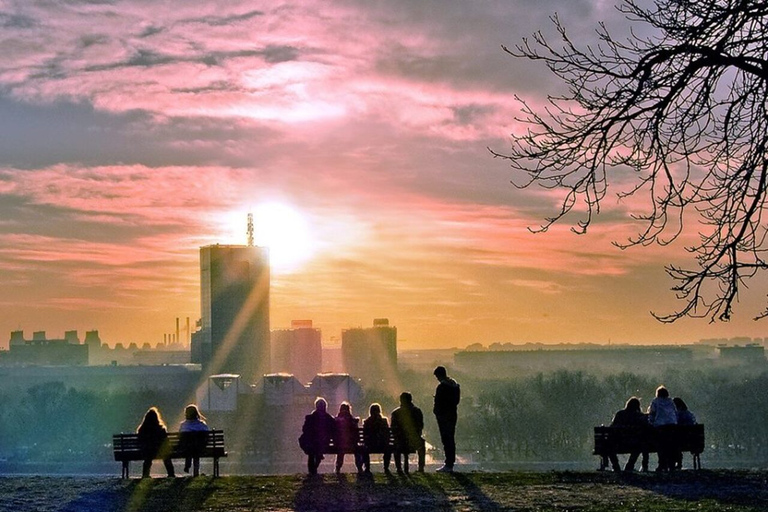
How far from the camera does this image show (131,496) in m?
19.3

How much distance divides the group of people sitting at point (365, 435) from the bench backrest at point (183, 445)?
175 cm

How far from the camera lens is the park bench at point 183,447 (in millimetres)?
23391

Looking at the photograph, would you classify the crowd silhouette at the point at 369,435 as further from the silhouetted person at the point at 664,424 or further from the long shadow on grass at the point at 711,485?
the long shadow on grass at the point at 711,485

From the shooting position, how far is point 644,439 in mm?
23578

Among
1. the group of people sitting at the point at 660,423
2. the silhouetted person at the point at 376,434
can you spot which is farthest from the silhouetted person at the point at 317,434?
the group of people sitting at the point at 660,423

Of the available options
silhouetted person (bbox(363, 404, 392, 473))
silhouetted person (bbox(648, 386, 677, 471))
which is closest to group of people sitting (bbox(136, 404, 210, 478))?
silhouetted person (bbox(363, 404, 392, 473))

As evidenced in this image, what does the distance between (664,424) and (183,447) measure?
9.61 meters

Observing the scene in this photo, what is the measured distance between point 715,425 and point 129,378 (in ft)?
366

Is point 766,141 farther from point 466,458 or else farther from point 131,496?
point 466,458

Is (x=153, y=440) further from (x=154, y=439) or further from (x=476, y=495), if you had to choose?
(x=476, y=495)

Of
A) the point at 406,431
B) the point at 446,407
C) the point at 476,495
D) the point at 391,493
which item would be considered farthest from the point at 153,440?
the point at 476,495

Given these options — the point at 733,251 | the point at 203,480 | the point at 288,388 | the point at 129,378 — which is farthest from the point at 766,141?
the point at 129,378

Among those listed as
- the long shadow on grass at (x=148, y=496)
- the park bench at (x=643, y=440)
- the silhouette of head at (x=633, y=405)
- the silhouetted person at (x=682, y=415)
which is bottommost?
the long shadow on grass at (x=148, y=496)

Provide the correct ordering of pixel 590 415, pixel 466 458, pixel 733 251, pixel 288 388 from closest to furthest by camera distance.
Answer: pixel 733 251
pixel 466 458
pixel 590 415
pixel 288 388
